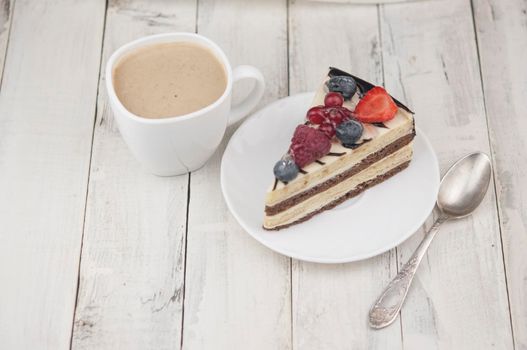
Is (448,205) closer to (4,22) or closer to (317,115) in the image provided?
(317,115)

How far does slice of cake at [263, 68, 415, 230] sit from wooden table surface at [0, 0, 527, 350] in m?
0.17

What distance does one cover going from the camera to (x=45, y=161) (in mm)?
2254

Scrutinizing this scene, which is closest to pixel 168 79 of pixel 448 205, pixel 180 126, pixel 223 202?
pixel 180 126

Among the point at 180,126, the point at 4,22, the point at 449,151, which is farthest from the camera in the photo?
the point at 4,22

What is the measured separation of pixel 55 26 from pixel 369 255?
131 centimetres

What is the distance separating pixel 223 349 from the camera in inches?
76.7

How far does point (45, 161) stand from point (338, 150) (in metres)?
0.87

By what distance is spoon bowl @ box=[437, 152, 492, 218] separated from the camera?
2150 millimetres

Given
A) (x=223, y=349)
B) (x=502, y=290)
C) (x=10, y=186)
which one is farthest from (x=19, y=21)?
(x=502, y=290)

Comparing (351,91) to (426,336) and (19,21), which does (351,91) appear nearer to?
(426,336)

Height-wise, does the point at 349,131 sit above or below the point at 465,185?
above

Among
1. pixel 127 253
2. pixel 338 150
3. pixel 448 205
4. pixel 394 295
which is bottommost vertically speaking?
→ pixel 127 253

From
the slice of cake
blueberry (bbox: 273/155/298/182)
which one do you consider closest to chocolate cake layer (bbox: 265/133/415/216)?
the slice of cake

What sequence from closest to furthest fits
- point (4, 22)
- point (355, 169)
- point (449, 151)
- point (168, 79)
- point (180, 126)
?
point (180, 126), point (168, 79), point (355, 169), point (449, 151), point (4, 22)
